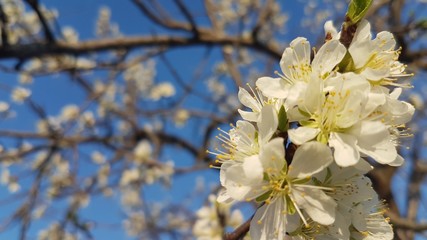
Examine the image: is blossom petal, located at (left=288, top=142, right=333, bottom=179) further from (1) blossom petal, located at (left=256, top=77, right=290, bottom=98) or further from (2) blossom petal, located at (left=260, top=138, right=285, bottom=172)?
(1) blossom petal, located at (left=256, top=77, right=290, bottom=98)

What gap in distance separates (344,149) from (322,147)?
0.11 ft

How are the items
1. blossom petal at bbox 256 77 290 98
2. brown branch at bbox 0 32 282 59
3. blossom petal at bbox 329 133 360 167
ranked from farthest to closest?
brown branch at bbox 0 32 282 59
blossom petal at bbox 256 77 290 98
blossom petal at bbox 329 133 360 167

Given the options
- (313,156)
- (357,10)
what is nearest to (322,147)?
(313,156)

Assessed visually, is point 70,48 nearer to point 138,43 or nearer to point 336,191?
point 138,43

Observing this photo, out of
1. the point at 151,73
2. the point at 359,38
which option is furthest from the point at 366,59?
the point at 151,73

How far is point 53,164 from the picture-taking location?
4422 millimetres

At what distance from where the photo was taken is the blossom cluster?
0.69 meters

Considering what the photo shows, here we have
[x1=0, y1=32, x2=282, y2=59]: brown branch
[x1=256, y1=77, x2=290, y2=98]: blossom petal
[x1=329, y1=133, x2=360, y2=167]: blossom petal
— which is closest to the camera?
[x1=329, y1=133, x2=360, y2=167]: blossom petal

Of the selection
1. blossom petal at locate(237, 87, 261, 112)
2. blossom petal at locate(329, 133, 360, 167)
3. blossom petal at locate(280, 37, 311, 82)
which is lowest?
blossom petal at locate(329, 133, 360, 167)

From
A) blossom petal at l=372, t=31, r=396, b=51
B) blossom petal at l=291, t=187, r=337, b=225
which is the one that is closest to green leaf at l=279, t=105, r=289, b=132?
blossom petal at l=291, t=187, r=337, b=225

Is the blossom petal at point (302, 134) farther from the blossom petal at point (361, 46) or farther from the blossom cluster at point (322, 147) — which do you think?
the blossom petal at point (361, 46)

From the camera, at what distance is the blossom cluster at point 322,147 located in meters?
0.69

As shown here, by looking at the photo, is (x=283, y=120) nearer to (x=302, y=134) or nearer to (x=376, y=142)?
(x=302, y=134)

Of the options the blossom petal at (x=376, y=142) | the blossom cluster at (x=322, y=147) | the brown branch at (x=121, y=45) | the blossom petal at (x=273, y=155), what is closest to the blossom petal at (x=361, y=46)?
the blossom cluster at (x=322, y=147)
